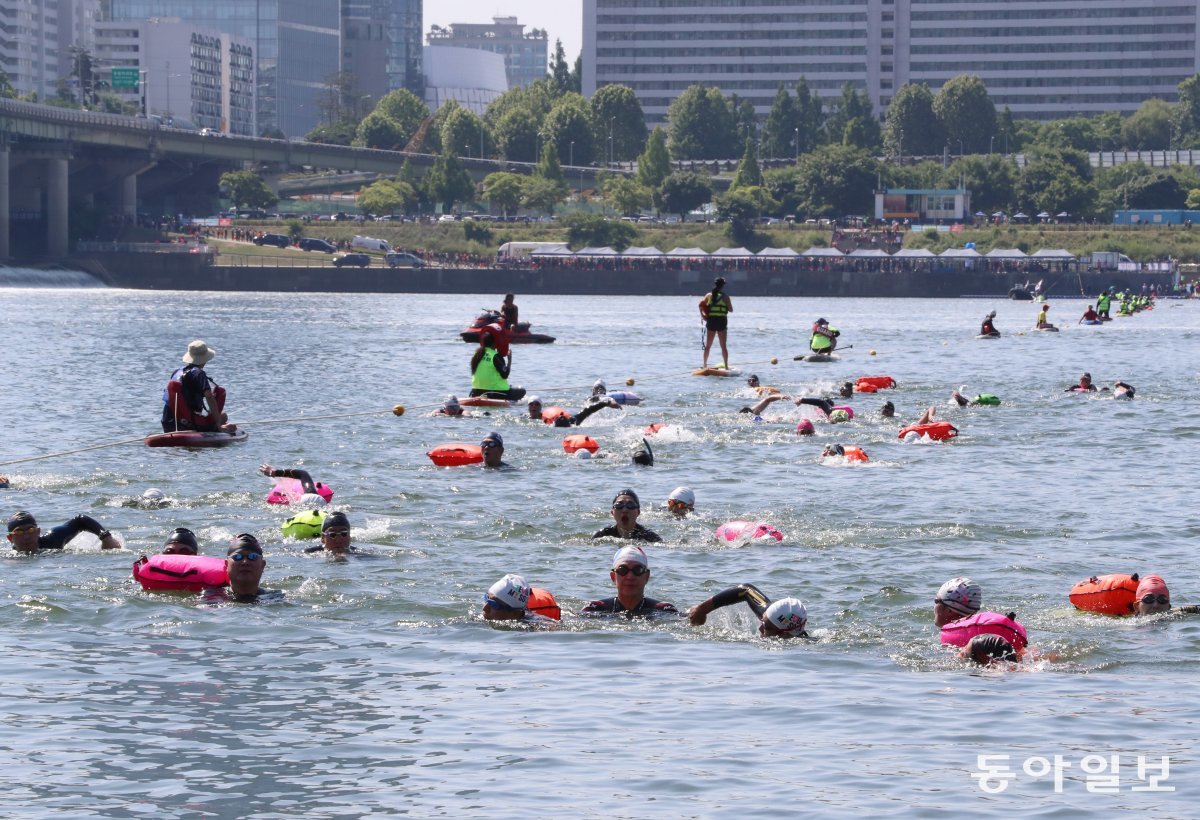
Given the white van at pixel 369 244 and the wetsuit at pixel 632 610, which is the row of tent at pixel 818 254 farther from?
the wetsuit at pixel 632 610

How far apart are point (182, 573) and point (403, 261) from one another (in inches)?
5875

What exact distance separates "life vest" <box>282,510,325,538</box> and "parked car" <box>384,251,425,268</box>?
471ft

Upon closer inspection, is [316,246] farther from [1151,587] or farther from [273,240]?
[1151,587]

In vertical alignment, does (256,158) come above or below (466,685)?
above

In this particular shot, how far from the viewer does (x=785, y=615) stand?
59.2ft

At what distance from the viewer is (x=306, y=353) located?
70562 mm

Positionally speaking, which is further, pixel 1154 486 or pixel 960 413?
pixel 960 413

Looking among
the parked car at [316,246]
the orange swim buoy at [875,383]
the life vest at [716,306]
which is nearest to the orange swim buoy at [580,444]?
the orange swim buoy at [875,383]

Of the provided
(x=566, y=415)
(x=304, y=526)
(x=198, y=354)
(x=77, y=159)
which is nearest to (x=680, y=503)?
(x=304, y=526)

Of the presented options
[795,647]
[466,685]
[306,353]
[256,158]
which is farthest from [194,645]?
[256,158]

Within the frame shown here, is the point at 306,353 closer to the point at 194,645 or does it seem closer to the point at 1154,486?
the point at 1154,486

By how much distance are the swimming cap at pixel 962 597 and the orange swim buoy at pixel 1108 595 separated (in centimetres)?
205

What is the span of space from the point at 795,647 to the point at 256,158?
597 feet

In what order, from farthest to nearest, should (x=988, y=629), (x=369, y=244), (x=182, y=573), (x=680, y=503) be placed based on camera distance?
1. (x=369, y=244)
2. (x=680, y=503)
3. (x=182, y=573)
4. (x=988, y=629)
